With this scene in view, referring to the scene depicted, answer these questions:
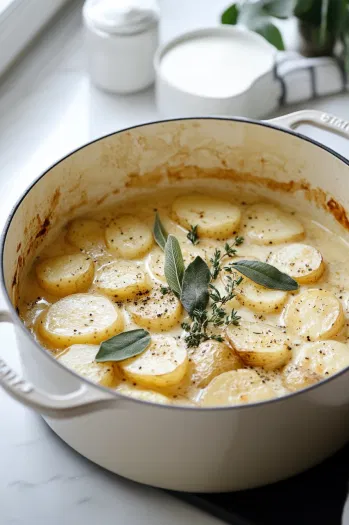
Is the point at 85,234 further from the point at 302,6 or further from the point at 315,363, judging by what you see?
the point at 302,6

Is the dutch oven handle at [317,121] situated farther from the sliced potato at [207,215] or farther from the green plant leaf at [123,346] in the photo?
the green plant leaf at [123,346]

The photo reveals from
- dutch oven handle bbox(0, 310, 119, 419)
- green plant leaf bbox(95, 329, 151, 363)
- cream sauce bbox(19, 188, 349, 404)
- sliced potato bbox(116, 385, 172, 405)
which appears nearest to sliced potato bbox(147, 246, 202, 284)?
cream sauce bbox(19, 188, 349, 404)

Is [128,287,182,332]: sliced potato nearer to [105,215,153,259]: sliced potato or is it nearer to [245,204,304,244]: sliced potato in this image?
[105,215,153,259]: sliced potato

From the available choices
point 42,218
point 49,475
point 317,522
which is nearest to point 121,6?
point 42,218

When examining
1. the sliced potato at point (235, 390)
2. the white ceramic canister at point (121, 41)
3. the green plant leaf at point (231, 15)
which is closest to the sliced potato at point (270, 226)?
the sliced potato at point (235, 390)

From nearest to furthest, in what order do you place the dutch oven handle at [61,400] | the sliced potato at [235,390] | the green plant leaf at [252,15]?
the dutch oven handle at [61,400] → the sliced potato at [235,390] → the green plant leaf at [252,15]

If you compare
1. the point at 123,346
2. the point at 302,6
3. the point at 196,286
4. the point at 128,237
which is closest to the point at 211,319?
the point at 196,286
